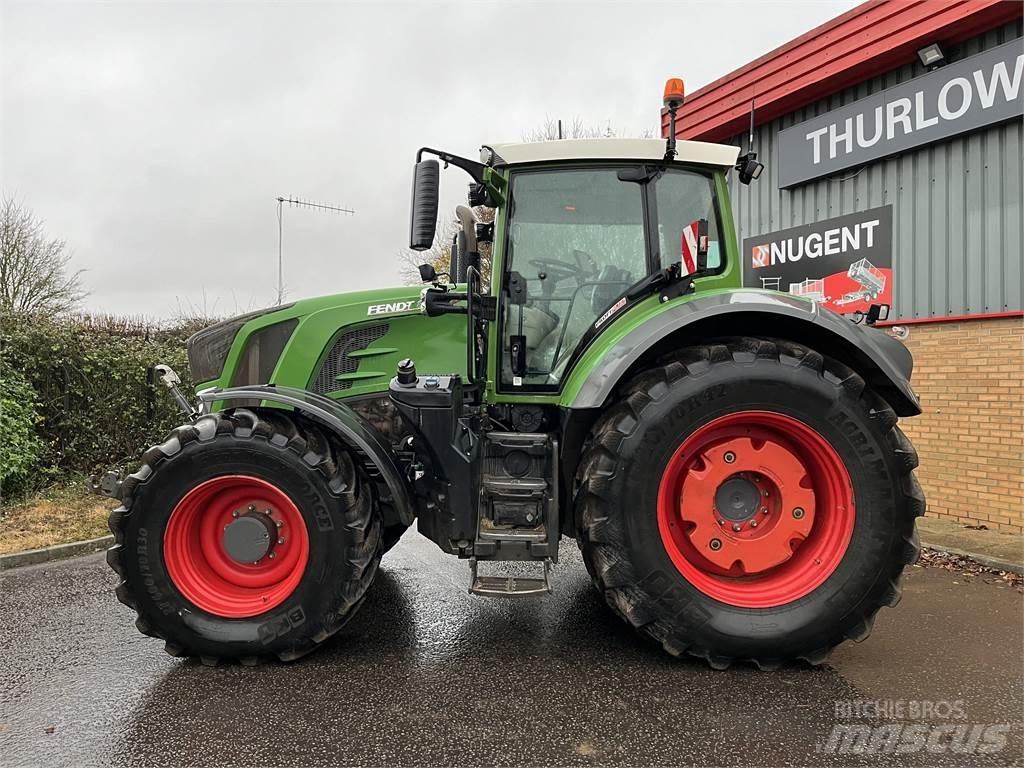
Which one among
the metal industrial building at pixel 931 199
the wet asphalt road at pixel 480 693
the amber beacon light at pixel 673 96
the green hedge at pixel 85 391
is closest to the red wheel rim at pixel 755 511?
the wet asphalt road at pixel 480 693

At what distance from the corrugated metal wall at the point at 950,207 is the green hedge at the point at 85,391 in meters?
6.99

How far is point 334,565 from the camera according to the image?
2.77 m

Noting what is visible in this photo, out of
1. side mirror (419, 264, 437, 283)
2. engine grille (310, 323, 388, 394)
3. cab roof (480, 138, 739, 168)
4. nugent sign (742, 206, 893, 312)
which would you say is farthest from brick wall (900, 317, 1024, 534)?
engine grille (310, 323, 388, 394)

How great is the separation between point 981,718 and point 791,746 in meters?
0.81

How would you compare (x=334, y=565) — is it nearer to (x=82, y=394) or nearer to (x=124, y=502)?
(x=124, y=502)

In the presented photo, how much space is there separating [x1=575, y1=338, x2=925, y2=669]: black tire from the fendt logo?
1.35m

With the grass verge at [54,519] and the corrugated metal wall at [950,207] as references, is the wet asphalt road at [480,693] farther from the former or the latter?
the corrugated metal wall at [950,207]

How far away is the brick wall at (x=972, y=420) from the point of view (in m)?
4.83

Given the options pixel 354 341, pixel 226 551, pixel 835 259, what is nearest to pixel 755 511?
pixel 354 341

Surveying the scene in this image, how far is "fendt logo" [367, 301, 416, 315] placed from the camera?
347 centimetres

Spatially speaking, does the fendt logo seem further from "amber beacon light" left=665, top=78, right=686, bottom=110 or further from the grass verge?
the grass verge

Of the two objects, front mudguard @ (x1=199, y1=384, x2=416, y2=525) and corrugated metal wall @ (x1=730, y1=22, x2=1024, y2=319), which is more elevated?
corrugated metal wall @ (x1=730, y1=22, x2=1024, y2=319)

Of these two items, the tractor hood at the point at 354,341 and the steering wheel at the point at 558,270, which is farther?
the tractor hood at the point at 354,341

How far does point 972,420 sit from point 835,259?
6.12 feet
